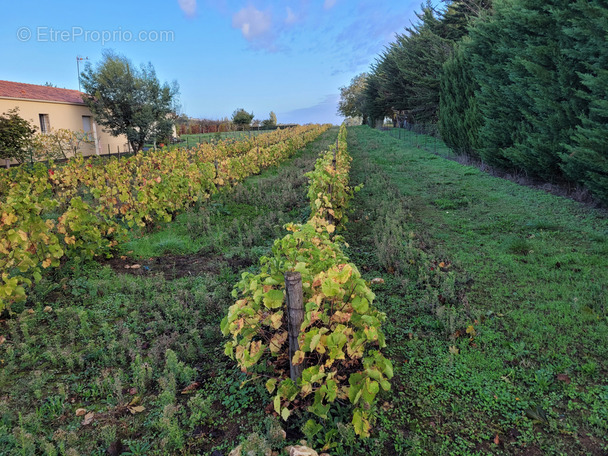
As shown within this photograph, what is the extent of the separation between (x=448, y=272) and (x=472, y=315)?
94 centimetres

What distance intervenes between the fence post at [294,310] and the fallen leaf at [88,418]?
149cm

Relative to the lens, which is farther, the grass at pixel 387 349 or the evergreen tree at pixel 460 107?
the evergreen tree at pixel 460 107

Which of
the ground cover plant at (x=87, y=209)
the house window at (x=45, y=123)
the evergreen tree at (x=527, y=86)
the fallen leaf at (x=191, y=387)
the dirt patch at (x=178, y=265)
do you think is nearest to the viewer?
the fallen leaf at (x=191, y=387)

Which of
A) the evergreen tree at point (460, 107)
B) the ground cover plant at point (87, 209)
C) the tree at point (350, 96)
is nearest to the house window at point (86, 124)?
the ground cover plant at point (87, 209)

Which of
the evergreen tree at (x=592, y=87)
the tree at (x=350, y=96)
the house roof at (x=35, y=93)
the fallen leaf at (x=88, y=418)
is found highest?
the tree at (x=350, y=96)

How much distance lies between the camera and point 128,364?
335 cm

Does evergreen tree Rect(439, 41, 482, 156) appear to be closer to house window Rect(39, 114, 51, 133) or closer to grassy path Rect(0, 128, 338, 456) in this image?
grassy path Rect(0, 128, 338, 456)

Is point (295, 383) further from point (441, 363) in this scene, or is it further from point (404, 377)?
point (441, 363)

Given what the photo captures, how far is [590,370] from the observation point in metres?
2.96

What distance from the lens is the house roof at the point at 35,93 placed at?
1945 centimetres

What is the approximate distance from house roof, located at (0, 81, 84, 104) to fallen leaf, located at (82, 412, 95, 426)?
2161 cm

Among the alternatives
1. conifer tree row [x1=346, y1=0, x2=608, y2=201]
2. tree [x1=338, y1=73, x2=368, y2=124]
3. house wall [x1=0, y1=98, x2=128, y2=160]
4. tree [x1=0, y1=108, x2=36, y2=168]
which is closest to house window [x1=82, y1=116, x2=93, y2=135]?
house wall [x1=0, y1=98, x2=128, y2=160]

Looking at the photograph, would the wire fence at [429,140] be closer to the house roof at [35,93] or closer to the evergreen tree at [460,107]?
the evergreen tree at [460,107]

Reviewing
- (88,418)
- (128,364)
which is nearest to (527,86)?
(128,364)
